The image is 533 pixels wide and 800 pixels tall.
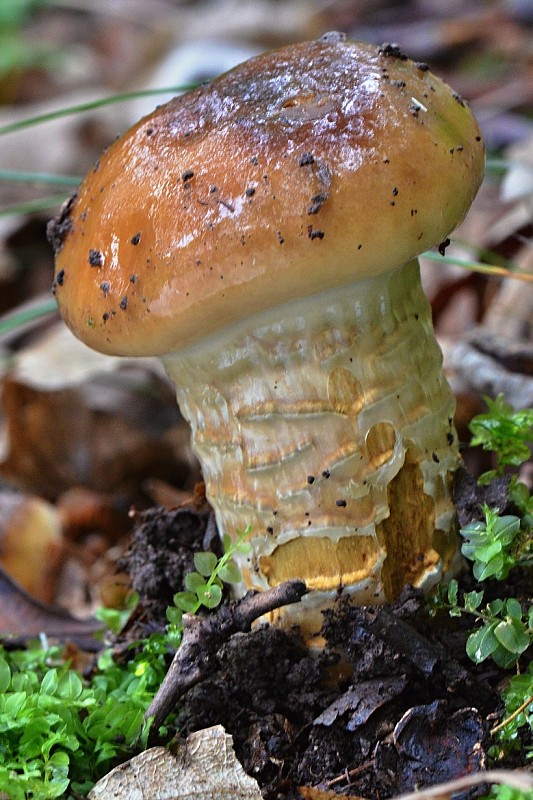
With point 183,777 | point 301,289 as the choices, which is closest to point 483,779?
point 183,777

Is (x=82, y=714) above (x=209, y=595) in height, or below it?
below

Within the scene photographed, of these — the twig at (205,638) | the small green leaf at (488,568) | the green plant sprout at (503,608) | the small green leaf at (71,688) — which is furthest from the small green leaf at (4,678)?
the small green leaf at (488,568)

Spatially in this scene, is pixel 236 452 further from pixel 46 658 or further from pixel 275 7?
pixel 275 7

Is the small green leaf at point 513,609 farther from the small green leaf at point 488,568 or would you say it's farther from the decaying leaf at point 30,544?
the decaying leaf at point 30,544

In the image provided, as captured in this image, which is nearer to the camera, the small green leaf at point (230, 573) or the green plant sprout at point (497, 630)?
the green plant sprout at point (497, 630)

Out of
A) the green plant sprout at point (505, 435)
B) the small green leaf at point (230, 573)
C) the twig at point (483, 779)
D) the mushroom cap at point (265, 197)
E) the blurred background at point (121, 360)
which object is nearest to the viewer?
the twig at point (483, 779)

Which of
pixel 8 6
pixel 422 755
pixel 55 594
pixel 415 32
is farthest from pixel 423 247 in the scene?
pixel 8 6

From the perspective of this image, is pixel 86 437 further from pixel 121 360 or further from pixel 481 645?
pixel 481 645
